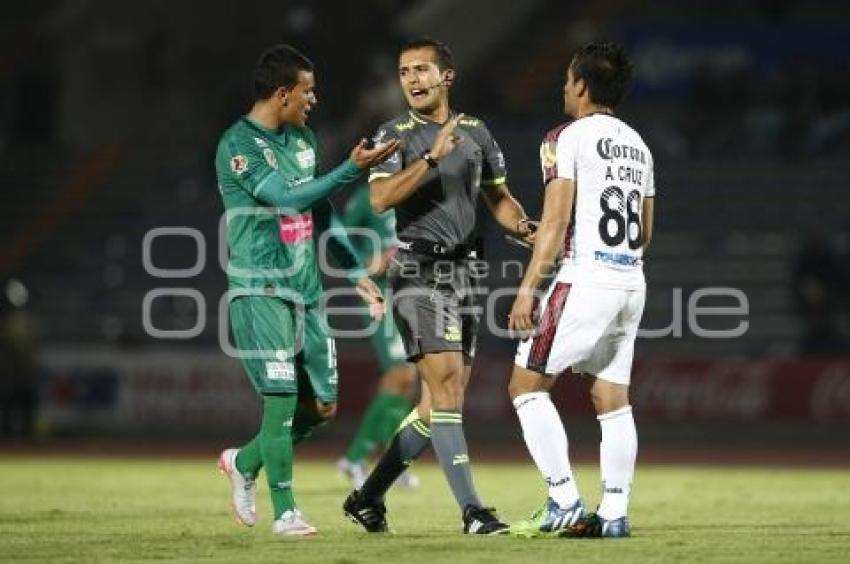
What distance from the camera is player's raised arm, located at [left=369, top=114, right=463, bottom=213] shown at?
9.77 meters

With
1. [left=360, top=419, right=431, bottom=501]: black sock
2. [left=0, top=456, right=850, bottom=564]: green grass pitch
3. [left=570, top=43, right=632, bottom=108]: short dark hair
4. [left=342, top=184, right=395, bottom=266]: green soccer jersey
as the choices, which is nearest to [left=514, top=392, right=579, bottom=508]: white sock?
[left=0, top=456, right=850, bottom=564]: green grass pitch

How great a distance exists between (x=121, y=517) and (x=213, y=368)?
1288 centimetres

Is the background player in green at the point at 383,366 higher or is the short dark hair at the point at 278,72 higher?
the short dark hair at the point at 278,72

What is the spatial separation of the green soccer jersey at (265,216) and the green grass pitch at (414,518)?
1.43m

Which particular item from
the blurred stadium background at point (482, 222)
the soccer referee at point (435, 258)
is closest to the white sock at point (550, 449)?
the soccer referee at point (435, 258)

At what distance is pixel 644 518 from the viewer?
11.6 metres

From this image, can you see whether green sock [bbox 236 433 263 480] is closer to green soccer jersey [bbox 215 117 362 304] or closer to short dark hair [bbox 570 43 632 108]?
green soccer jersey [bbox 215 117 362 304]

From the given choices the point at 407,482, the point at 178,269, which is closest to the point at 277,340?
the point at 407,482

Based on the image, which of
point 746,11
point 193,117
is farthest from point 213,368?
point 746,11

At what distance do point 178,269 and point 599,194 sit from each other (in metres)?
20.4

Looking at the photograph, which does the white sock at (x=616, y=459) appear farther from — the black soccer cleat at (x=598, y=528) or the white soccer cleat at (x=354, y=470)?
the white soccer cleat at (x=354, y=470)

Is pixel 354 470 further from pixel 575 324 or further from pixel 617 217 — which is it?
pixel 617 217

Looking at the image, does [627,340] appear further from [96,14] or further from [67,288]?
[96,14]

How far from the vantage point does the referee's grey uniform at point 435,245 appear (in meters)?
10.2
